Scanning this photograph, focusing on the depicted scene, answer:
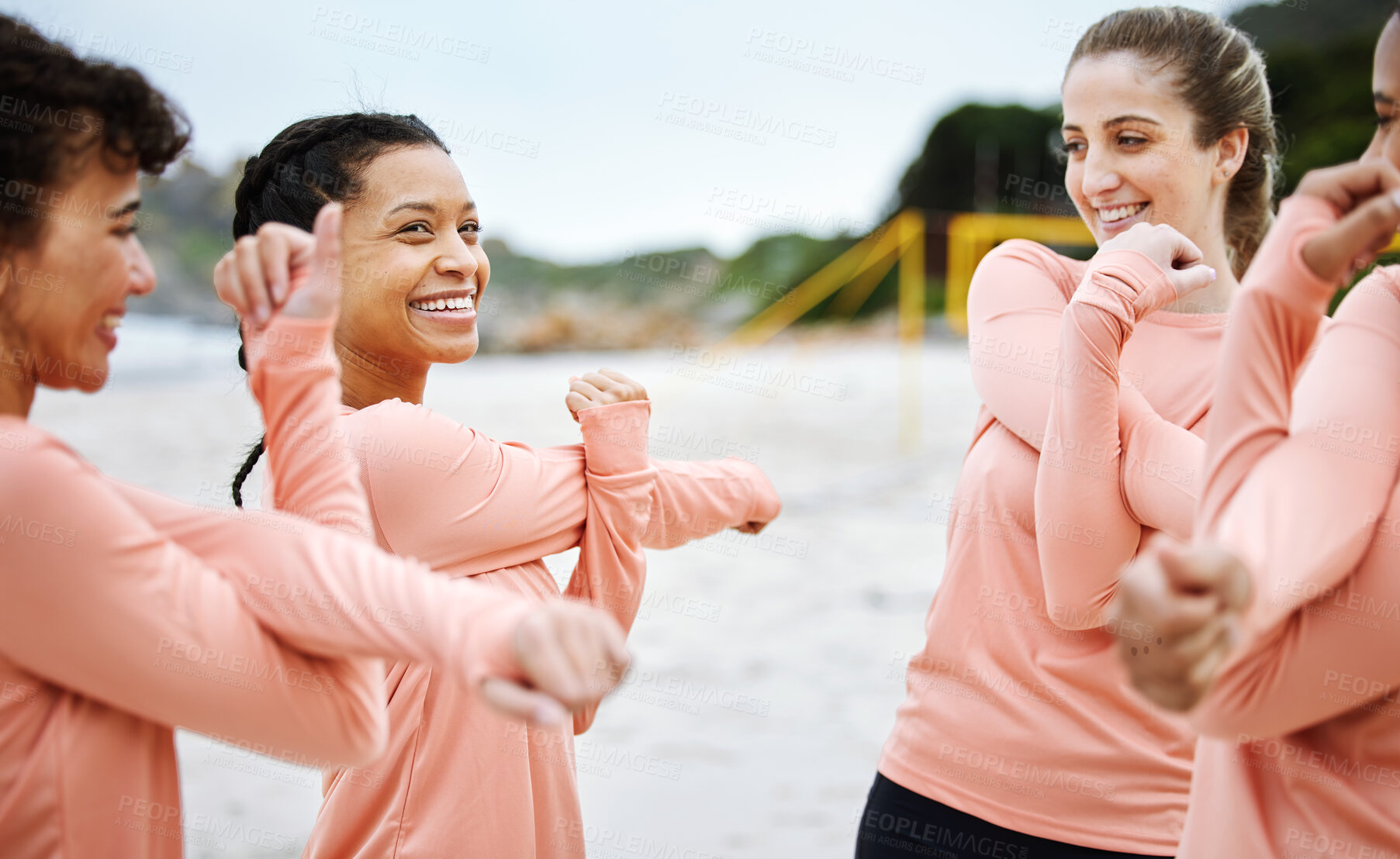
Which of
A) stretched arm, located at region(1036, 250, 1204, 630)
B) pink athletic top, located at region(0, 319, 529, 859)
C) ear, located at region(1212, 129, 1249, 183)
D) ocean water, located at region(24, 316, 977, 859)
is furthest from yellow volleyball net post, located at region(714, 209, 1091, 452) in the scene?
pink athletic top, located at region(0, 319, 529, 859)

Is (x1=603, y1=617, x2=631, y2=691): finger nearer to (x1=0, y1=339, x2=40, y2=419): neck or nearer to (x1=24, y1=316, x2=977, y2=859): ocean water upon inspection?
(x1=0, y1=339, x2=40, y2=419): neck

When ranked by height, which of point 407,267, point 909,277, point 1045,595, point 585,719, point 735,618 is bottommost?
point 909,277

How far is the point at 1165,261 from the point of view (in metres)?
1.37

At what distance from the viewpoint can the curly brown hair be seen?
3.09ft

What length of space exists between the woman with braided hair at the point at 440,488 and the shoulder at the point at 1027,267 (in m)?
0.52

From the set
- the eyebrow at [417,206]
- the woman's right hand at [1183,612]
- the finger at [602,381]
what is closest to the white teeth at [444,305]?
the eyebrow at [417,206]

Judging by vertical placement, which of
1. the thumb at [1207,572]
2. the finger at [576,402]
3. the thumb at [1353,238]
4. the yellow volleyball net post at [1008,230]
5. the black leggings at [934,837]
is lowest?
the yellow volleyball net post at [1008,230]

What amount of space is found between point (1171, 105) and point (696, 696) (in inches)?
118

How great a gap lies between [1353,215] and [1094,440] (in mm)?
471

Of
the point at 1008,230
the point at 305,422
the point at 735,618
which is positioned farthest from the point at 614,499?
the point at 1008,230

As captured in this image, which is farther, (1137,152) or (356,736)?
(1137,152)

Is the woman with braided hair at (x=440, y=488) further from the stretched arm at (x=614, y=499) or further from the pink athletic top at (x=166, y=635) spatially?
the pink athletic top at (x=166, y=635)

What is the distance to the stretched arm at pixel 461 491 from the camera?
4.46 ft

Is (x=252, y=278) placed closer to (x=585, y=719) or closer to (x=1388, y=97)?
(x=585, y=719)
